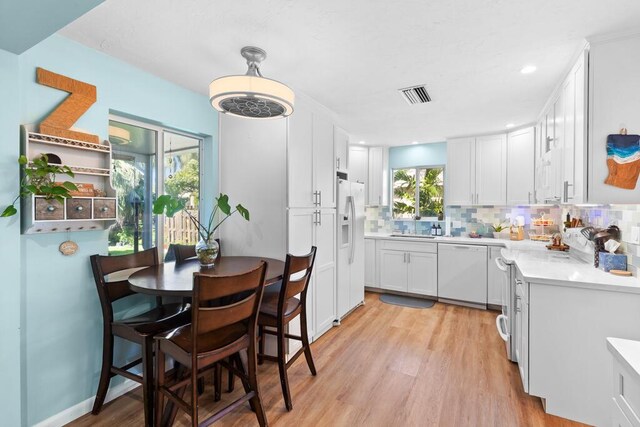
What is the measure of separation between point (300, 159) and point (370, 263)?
2.55 meters

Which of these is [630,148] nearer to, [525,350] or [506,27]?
[506,27]

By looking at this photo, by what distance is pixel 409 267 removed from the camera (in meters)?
4.49

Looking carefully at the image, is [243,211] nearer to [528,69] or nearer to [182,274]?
[182,274]

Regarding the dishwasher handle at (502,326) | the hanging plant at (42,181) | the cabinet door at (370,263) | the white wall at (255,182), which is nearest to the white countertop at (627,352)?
the dishwasher handle at (502,326)

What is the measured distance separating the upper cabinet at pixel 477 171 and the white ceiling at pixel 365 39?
140 cm

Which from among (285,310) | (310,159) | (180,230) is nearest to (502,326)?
(285,310)

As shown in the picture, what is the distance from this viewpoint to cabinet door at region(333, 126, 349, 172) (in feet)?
11.6

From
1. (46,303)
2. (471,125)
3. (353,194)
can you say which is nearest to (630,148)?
(471,125)

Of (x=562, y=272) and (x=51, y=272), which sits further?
(x=562, y=272)

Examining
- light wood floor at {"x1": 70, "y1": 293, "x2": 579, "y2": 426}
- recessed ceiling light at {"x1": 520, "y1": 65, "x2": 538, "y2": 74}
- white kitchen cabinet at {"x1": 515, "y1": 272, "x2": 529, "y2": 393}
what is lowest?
light wood floor at {"x1": 70, "y1": 293, "x2": 579, "y2": 426}

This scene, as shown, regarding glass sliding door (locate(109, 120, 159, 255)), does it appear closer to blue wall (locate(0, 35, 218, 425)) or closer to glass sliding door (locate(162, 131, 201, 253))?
glass sliding door (locate(162, 131, 201, 253))

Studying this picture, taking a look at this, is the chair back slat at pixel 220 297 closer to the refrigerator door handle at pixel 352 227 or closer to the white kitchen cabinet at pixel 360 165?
the refrigerator door handle at pixel 352 227

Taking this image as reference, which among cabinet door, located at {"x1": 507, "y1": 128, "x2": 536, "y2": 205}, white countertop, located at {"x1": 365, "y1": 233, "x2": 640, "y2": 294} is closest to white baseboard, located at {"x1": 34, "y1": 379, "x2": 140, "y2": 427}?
white countertop, located at {"x1": 365, "y1": 233, "x2": 640, "y2": 294}

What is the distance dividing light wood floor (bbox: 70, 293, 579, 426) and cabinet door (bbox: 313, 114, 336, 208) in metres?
1.48
